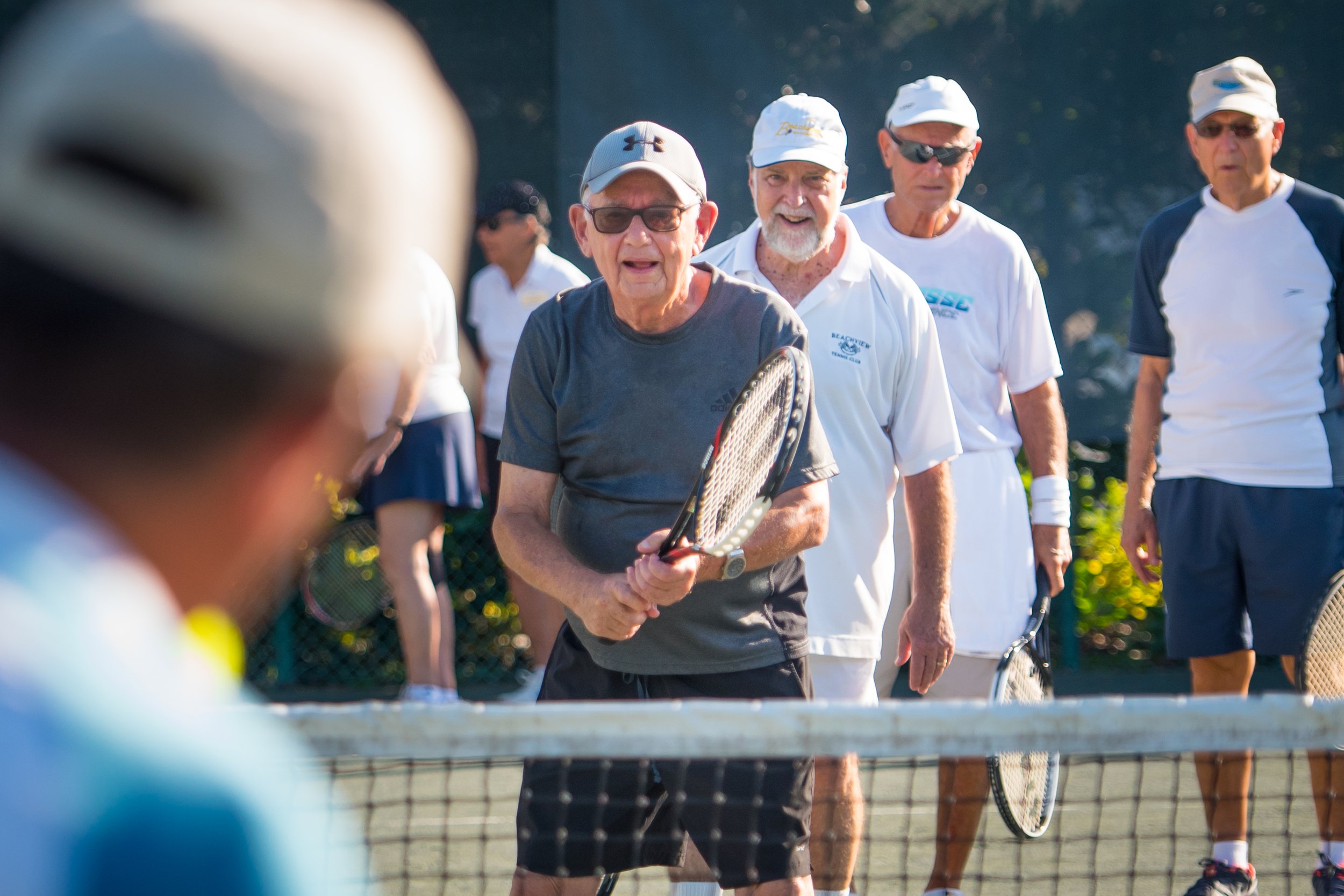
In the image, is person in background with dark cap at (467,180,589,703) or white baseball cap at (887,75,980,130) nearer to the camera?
white baseball cap at (887,75,980,130)

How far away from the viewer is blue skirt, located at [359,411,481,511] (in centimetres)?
606

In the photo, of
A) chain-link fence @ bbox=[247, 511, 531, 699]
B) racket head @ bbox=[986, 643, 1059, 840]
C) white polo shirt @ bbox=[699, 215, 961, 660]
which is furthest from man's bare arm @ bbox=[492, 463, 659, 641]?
chain-link fence @ bbox=[247, 511, 531, 699]

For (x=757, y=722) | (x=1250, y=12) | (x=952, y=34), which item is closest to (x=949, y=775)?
(x=757, y=722)

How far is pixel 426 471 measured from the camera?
6062mm

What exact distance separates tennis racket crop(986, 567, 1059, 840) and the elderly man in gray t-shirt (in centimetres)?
96

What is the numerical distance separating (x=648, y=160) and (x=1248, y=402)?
229cm

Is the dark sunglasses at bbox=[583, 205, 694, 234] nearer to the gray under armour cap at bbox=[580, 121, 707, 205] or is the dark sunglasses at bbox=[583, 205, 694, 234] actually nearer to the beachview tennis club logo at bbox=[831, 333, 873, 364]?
the gray under armour cap at bbox=[580, 121, 707, 205]

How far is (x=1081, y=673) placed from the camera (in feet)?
25.1

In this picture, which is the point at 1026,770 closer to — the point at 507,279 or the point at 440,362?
the point at 440,362

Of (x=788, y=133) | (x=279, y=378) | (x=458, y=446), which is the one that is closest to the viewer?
(x=279, y=378)

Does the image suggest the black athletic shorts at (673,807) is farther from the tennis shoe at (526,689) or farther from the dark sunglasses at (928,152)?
the tennis shoe at (526,689)

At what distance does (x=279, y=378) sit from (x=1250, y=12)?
7461mm

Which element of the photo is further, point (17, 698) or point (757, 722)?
point (757, 722)

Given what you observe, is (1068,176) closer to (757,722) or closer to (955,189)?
(955,189)
